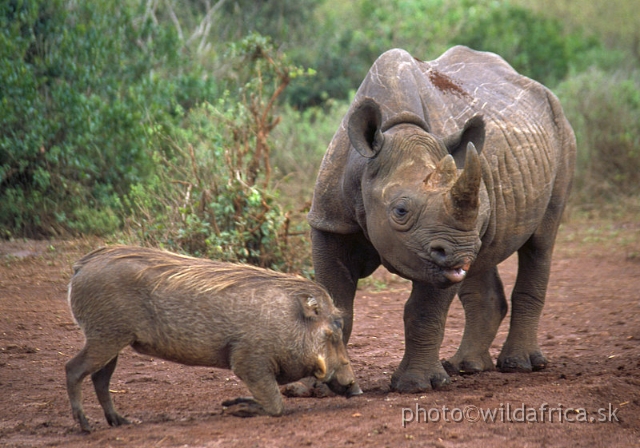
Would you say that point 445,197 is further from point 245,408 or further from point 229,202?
point 229,202

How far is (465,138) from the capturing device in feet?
19.3

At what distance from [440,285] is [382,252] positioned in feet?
1.42

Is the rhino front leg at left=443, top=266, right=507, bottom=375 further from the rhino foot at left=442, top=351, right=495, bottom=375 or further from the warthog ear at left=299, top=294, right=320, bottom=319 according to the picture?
the warthog ear at left=299, top=294, right=320, bottom=319

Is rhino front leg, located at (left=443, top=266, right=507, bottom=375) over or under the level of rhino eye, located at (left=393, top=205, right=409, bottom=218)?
under

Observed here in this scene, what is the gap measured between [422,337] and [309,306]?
3.66 feet

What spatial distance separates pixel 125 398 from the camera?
6070 mm

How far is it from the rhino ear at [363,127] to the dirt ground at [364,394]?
157 cm

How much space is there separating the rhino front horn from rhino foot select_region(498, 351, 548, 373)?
2.62m

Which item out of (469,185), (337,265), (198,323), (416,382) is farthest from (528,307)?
(198,323)

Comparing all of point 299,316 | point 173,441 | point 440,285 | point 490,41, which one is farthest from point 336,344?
point 490,41

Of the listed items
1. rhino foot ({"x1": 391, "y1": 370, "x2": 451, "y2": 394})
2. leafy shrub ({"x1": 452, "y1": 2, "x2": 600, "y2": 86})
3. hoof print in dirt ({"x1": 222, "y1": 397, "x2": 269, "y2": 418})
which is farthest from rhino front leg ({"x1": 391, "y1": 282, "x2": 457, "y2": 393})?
leafy shrub ({"x1": 452, "y1": 2, "x2": 600, "y2": 86})

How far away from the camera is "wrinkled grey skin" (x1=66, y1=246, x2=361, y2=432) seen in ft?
16.7

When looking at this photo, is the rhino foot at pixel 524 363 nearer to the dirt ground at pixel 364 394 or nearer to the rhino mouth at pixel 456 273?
the dirt ground at pixel 364 394

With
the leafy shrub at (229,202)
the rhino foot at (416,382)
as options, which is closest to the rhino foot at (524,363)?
the rhino foot at (416,382)
